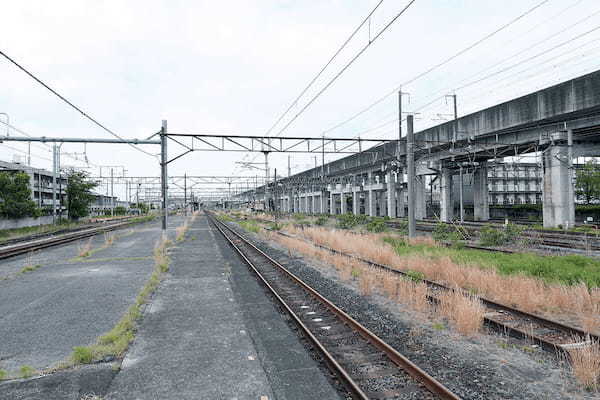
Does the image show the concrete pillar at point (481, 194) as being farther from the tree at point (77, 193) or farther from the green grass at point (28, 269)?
the tree at point (77, 193)

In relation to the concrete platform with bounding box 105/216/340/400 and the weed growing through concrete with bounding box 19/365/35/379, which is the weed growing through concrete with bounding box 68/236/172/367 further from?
the weed growing through concrete with bounding box 19/365/35/379

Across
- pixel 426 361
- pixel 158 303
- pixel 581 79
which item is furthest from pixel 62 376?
pixel 581 79

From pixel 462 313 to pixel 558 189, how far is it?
23.8 metres

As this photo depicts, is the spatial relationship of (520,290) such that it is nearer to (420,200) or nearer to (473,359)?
(473,359)

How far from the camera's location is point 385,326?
743cm

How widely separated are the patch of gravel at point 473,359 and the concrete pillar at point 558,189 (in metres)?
23.0

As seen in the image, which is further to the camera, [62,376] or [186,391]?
[62,376]

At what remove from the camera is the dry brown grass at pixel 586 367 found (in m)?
4.75

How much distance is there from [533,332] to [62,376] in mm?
7738

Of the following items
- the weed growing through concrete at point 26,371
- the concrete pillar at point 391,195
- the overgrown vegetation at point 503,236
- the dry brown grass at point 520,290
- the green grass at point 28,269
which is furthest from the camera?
the concrete pillar at point 391,195

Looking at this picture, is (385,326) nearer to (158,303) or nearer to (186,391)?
(186,391)

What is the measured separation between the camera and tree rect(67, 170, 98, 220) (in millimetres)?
44312

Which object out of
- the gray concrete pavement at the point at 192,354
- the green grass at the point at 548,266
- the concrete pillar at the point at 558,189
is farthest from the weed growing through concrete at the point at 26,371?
the concrete pillar at the point at 558,189

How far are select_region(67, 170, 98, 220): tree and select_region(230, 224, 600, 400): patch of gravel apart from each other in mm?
45280
